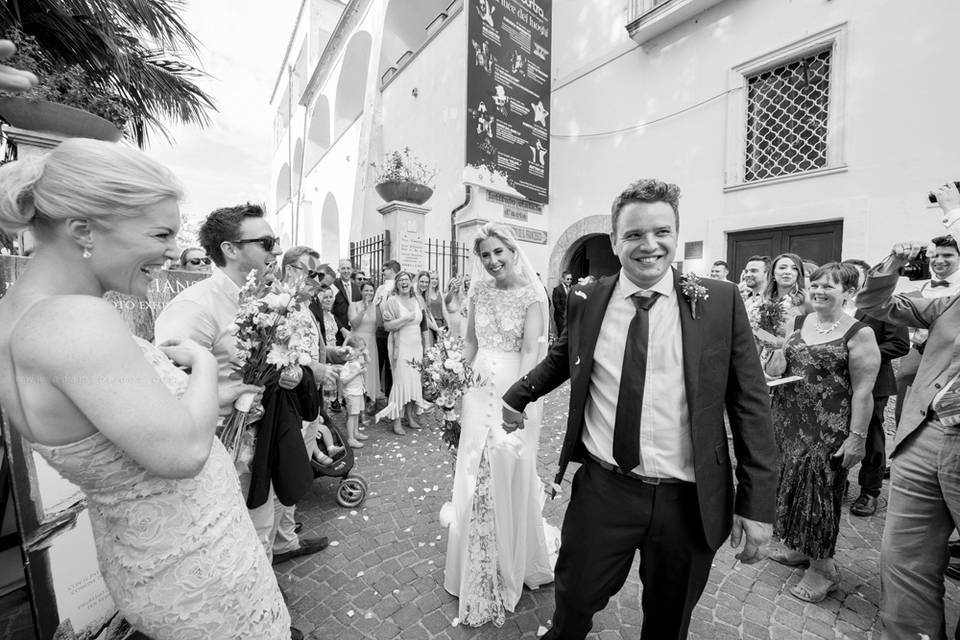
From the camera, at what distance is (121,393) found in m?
0.93

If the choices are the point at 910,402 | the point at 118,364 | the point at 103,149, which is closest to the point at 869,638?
the point at 910,402

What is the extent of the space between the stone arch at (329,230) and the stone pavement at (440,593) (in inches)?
792

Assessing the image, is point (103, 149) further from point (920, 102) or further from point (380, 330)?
point (920, 102)

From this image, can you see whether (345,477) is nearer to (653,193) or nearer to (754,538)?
(754,538)

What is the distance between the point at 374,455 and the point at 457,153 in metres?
9.16

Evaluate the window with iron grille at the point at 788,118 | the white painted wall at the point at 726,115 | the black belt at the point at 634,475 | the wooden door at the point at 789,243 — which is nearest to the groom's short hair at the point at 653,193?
the black belt at the point at 634,475

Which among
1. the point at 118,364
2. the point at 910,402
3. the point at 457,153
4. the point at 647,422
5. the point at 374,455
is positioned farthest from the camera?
the point at 457,153

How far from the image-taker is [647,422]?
179cm

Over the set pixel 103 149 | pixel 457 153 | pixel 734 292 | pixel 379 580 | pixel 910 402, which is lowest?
pixel 379 580

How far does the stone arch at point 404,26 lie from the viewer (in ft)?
50.6

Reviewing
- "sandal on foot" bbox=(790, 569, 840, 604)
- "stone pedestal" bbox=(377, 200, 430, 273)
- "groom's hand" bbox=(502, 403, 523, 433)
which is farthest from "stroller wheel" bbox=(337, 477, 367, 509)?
"stone pedestal" bbox=(377, 200, 430, 273)

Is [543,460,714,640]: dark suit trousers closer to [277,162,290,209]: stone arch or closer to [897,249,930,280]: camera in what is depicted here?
[897,249,930,280]: camera

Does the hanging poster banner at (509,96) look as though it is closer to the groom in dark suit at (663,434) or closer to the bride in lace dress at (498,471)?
the bride in lace dress at (498,471)

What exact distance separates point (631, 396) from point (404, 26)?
18.9 meters
